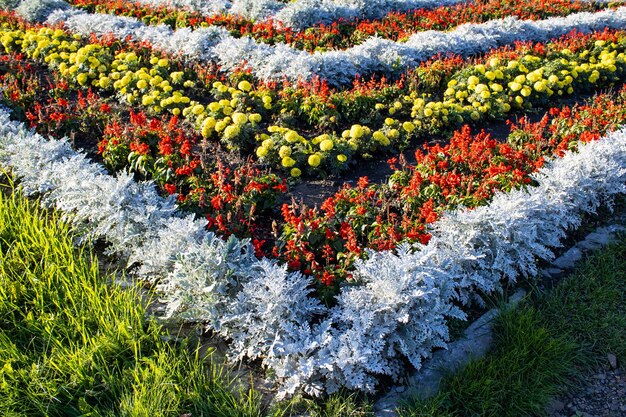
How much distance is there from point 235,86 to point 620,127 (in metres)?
4.24

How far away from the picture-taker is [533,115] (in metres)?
6.33

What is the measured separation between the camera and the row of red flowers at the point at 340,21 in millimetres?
8203

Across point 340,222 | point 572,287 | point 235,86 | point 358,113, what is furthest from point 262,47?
point 572,287

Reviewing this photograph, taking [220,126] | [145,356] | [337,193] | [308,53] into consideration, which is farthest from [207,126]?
[145,356]

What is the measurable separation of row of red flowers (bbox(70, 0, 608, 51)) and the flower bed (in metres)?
1.75

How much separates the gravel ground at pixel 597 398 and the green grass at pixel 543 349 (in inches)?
2.5

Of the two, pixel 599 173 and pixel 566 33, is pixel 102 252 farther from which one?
pixel 566 33

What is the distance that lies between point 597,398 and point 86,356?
2896 mm

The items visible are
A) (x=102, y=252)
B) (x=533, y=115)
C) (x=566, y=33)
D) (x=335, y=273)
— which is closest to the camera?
(x=335, y=273)

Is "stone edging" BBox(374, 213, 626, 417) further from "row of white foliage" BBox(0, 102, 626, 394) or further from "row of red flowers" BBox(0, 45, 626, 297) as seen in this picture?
"row of red flowers" BBox(0, 45, 626, 297)

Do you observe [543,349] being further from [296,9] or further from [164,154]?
[296,9]

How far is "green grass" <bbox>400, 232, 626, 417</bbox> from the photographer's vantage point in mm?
2934

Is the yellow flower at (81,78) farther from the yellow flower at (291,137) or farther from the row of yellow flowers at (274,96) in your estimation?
the yellow flower at (291,137)

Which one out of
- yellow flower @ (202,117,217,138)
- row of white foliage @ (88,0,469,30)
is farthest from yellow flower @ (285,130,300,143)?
row of white foliage @ (88,0,469,30)
